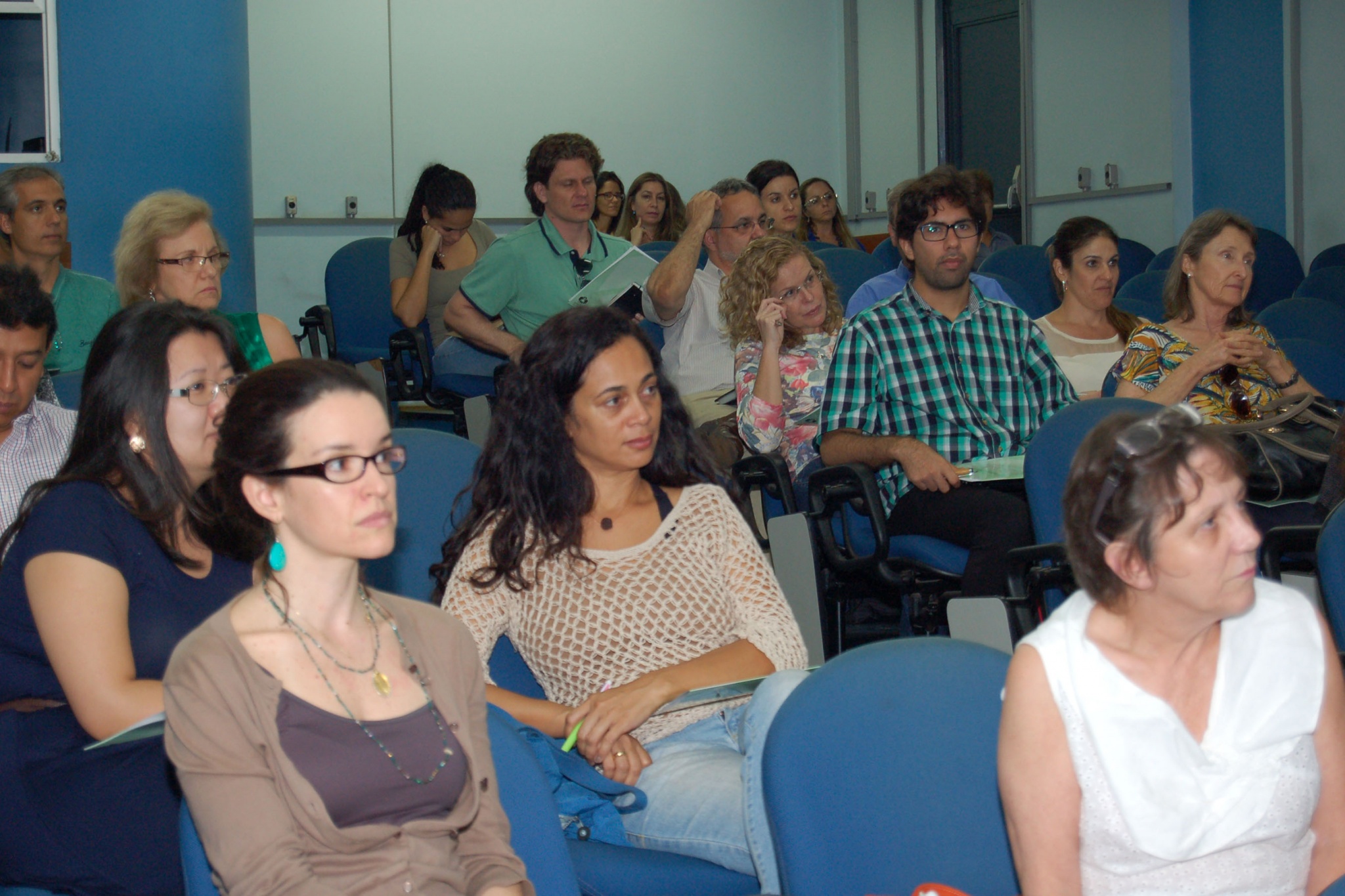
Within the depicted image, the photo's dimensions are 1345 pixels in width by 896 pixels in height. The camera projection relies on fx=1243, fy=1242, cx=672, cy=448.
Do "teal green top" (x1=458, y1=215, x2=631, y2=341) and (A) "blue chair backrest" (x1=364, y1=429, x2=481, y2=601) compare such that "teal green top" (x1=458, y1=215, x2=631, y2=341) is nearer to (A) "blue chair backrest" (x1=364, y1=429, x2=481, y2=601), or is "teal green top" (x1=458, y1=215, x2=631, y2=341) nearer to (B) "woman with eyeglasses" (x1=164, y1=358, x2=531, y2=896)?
(A) "blue chair backrest" (x1=364, y1=429, x2=481, y2=601)

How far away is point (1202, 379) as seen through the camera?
11.0 feet

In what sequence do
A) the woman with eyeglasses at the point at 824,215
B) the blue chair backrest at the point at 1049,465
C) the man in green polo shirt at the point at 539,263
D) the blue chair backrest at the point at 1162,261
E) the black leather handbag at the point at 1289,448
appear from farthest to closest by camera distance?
the woman with eyeglasses at the point at 824,215
the blue chair backrest at the point at 1162,261
the man in green polo shirt at the point at 539,263
the black leather handbag at the point at 1289,448
the blue chair backrest at the point at 1049,465

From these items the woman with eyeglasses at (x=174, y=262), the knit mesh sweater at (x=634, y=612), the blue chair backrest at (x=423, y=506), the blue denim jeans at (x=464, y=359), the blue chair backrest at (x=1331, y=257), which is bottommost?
the knit mesh sweater at (x=634, y=612)

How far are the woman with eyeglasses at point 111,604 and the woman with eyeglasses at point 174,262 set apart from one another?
1255mm

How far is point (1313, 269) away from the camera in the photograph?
5.80m

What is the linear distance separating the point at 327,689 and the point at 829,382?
2.06 m

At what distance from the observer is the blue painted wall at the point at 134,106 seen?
14.9ft

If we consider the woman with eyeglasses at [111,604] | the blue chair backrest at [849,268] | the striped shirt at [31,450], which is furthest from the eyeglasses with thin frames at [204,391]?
the blue chair backrest at [849,268]

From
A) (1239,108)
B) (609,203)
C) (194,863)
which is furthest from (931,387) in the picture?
(1239,108)

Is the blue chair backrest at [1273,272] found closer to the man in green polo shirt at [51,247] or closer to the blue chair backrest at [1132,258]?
the blue chair backrest at [1132,258]

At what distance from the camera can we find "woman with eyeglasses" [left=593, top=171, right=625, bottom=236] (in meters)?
Result: 6.50

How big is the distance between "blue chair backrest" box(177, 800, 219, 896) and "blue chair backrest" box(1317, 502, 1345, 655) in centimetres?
175

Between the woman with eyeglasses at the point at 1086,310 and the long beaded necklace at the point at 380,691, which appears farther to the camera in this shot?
the woman with eyeglasses at the point at 1086,310

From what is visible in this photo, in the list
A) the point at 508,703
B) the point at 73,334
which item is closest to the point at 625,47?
the point at 73,334
